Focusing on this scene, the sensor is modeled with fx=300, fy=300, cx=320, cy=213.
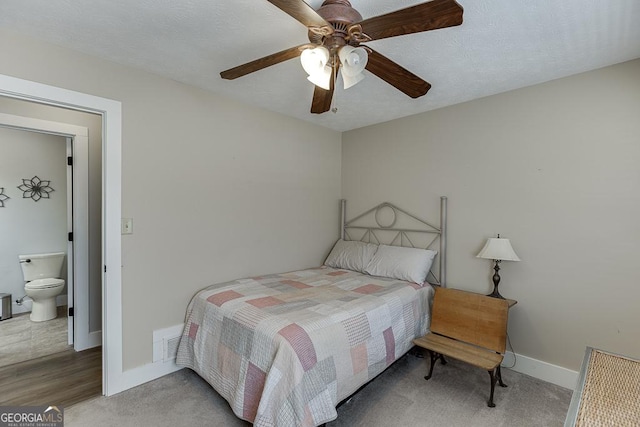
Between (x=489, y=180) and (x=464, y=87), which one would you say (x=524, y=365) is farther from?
(x=464, y=87)

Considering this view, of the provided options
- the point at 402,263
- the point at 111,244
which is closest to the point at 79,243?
the point at 111,244

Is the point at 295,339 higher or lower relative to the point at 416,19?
lower

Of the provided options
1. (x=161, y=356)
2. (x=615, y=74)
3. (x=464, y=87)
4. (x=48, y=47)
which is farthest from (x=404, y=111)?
(x=161, y=356)

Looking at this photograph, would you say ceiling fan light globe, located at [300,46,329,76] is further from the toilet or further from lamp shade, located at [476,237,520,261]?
the toilet

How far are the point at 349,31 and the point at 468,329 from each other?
2402 mm

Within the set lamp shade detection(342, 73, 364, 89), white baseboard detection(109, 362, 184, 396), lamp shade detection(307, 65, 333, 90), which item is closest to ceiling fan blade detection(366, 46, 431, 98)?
lamp shade detection(342, 73, 364, 89)

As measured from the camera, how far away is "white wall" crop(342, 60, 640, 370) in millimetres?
2180

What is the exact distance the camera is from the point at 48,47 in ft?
6.47

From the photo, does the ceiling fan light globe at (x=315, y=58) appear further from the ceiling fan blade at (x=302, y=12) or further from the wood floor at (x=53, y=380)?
the wood floor at (x=53, y=380)

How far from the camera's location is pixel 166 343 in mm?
2473

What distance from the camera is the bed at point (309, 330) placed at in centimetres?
165

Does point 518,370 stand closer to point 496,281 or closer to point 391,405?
point 496,281

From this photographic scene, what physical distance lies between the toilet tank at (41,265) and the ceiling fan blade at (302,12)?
454 cm

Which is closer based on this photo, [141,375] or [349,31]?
[349,31]
